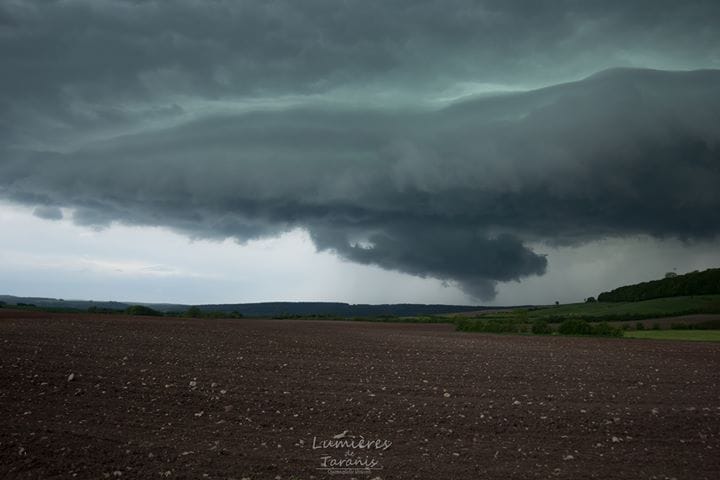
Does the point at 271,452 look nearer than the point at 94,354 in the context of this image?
Yes

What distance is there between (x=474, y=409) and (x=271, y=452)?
706 cm

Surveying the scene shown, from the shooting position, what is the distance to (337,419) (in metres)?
15.7

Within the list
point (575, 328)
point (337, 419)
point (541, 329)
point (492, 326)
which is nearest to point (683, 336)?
point (575, 328)

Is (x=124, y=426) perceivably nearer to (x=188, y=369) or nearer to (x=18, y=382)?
(x=18, y=382)

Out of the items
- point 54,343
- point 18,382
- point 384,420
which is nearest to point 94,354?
point 54,343

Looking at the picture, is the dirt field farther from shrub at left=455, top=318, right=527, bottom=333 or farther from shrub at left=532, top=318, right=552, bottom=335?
shrub at left=455, top=318, right=527, bottom=333

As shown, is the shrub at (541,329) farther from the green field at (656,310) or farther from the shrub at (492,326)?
the green field at (656,310)

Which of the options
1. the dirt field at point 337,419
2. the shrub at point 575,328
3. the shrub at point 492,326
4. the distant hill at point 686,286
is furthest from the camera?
the distant hill at point 686,286

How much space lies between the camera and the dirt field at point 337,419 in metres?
11.9

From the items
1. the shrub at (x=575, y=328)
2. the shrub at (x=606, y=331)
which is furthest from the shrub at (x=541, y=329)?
the shrub at (x=606, y=331)

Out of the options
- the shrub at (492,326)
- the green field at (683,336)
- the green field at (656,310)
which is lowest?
the green field at (683,336)

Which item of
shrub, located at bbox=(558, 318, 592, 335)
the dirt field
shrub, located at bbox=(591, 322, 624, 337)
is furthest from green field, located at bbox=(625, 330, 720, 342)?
the dirt field

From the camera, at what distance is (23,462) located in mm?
11617

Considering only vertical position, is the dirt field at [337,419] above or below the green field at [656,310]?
below
